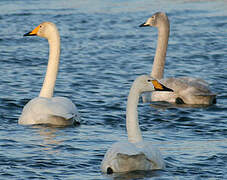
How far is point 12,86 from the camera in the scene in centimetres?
1320

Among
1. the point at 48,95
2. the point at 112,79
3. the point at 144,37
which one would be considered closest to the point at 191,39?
the point at 144,37

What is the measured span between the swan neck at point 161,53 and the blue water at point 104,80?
0.62 m

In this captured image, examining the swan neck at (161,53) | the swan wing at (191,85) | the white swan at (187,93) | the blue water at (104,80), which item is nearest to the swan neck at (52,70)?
the blue water at (104,80)

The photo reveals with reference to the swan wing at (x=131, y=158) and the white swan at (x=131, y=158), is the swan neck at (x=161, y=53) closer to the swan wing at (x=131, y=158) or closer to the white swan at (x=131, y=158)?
the white swan at (x=131, y=158)

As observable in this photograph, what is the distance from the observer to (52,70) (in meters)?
11.6

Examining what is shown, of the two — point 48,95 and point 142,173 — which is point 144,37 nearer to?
point 48,95

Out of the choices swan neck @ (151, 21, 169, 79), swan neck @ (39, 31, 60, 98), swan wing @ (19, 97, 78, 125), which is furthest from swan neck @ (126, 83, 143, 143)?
swan neck @ (151, 21, 169, 79)

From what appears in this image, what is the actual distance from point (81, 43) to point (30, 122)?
302 inches

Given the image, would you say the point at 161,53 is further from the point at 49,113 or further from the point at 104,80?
the point at 49,113

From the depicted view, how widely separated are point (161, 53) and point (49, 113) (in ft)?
14.9

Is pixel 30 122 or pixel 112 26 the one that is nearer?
pixel 30 122

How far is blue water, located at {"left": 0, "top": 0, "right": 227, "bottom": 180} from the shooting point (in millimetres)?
8492

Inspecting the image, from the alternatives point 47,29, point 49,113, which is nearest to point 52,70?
point 47,29

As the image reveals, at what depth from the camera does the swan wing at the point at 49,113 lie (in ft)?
33.4
